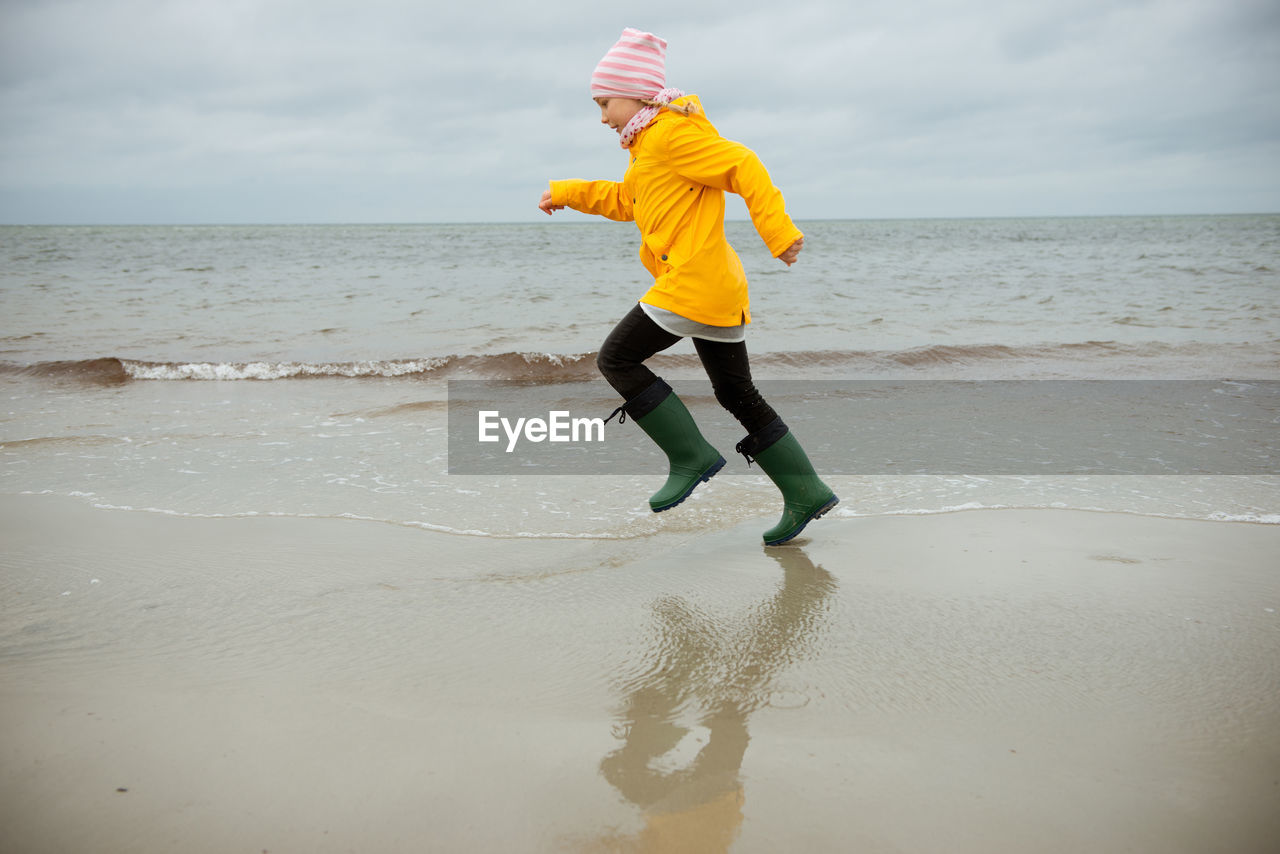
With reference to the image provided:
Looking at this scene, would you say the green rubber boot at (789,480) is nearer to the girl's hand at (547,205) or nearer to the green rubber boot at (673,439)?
the green rubber boot at (673,439)

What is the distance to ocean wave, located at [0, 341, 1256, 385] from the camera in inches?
334

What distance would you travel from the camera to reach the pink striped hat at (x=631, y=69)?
9.62 feet

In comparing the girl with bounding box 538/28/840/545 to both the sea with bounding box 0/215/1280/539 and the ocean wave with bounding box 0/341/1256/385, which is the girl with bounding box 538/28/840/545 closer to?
the sea with bounding box 0/215/1280/539

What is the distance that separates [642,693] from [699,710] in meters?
0.16

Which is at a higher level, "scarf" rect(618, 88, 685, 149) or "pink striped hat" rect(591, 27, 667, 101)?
"pink striped hat" rect(591, 27, 667, 101)

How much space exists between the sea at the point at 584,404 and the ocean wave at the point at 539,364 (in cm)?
4

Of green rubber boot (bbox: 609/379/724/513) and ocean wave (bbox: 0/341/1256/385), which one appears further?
ocean wave (bbox: 0/341/1256/385)

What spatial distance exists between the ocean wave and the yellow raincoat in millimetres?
5418

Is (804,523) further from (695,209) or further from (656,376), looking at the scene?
(695,209)

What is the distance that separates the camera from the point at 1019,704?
1972mm

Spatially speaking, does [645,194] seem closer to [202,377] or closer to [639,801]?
[639,801]

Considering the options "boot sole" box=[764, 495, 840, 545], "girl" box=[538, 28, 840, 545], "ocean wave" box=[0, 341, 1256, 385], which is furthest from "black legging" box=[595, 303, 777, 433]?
"ocean wave" box=[0, 341, 1256, 385]

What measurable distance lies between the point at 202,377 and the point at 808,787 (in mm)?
8388

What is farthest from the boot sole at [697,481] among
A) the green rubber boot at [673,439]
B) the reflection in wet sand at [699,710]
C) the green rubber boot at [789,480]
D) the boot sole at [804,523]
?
the reflection in wet sand at [699,710]
